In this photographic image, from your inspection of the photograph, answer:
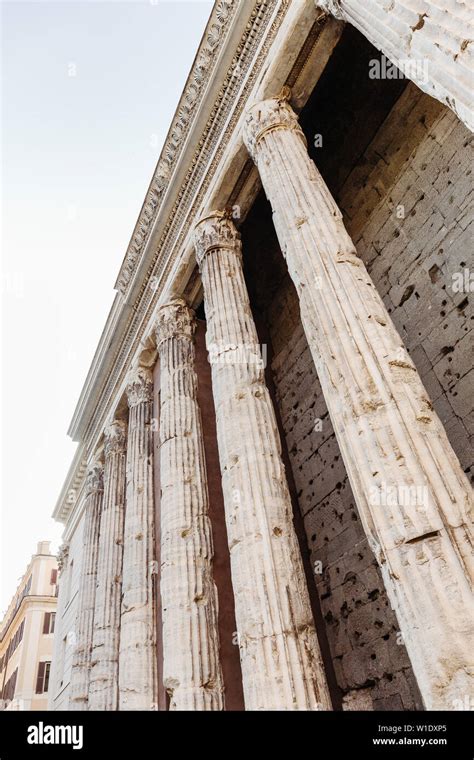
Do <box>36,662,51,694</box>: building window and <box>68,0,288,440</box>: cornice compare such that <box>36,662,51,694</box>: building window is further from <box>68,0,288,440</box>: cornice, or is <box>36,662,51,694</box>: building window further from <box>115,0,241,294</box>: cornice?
<box>115,0,241,294</box>: cornice

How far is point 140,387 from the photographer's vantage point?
8.66 m

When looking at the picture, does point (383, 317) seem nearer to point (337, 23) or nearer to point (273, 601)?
point (273, 601)

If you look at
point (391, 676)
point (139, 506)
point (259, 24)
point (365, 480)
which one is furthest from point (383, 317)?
point (139, 506)

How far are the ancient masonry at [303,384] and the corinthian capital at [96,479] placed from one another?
4.49ft

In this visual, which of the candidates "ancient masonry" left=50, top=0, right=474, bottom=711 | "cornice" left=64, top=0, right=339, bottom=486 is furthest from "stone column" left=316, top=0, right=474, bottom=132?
"cornice" left=64, top=0, right=339, bottom=486

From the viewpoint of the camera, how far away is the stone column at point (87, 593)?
8.71 meters

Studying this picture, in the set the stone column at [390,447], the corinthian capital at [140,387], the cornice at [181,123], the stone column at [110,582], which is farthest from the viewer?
the corinthian capital at [140,387]

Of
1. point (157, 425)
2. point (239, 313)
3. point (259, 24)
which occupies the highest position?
point (259, 24)

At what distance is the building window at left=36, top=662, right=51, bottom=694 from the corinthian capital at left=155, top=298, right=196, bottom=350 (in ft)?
66.3

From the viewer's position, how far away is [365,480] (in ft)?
10.5

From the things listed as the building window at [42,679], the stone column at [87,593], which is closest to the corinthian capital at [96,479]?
the stone column at [87,593]

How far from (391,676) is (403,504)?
279cm

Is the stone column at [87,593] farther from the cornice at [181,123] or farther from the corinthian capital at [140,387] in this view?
the cornice at [181,123]

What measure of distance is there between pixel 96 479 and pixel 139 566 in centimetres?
396
